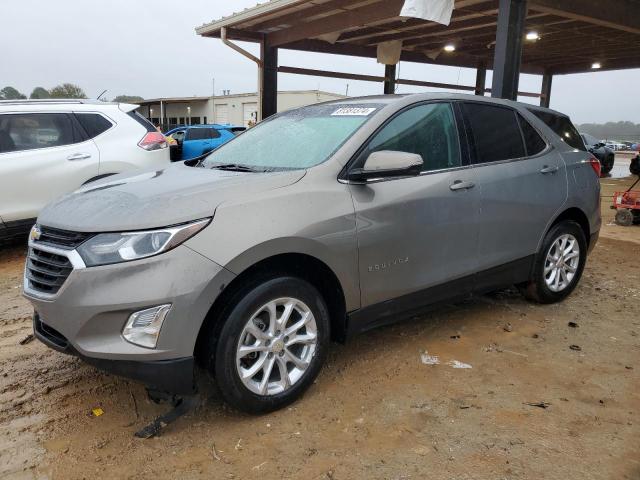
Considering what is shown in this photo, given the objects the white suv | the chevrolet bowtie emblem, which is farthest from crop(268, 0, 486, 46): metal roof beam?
the chevrolet bowtie emblem

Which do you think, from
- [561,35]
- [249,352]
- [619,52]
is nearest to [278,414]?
[249,352]

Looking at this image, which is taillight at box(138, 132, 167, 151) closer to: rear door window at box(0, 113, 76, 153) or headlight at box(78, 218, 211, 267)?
rear door window at box(0, 113, 76, 153)

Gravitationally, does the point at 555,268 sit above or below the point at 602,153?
below

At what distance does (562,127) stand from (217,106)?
120 ft

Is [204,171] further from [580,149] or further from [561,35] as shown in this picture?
[561,35]

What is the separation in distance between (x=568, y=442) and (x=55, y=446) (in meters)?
2.49

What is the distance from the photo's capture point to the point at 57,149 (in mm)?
5852

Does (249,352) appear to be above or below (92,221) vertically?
below

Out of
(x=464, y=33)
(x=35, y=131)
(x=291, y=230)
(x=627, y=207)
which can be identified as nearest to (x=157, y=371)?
(x=291, y=230)

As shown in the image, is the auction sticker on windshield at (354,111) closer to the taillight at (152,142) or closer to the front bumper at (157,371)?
the front bumper at (157,371)

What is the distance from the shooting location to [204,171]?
10.4 feet

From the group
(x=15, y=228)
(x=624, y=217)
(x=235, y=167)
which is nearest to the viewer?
(x=235, y=167)

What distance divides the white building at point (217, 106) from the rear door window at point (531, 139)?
26.9 m

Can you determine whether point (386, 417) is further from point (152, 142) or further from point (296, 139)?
point (152, 142)
